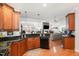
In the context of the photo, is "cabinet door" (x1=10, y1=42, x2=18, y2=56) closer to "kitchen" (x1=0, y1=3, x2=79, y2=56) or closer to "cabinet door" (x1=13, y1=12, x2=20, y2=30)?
"kitchen" (x1=0, y1=3, x2=79, y2=56)

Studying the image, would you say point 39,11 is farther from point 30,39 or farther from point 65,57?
point 30,39

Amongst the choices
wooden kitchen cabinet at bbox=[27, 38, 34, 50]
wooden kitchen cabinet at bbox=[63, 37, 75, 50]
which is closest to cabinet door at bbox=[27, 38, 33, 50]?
wooden kitchen cabinet at bbox=[27, 38, 34, 50]

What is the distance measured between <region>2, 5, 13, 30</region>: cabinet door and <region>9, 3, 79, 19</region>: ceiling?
0.29m

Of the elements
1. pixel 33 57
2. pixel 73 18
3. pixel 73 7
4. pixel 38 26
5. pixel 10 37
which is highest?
pixel 73 7

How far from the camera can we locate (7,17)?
320 cm

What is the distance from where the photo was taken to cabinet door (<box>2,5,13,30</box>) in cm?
313

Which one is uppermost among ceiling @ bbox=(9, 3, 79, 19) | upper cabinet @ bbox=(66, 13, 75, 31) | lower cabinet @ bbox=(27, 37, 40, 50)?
ceiling @ bbox=(9, 3, 79, 19)

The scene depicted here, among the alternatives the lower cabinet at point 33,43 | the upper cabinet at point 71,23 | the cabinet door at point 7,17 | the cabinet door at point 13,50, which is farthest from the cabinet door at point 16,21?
the lower cabinet at point 33,43

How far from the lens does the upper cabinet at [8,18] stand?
3032mm

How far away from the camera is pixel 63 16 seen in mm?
3100

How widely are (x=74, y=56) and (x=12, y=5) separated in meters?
1.99

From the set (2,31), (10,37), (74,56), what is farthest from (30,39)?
(74,56)

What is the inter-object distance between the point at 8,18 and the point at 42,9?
943 mm

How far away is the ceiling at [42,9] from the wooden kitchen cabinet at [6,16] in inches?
9.5
